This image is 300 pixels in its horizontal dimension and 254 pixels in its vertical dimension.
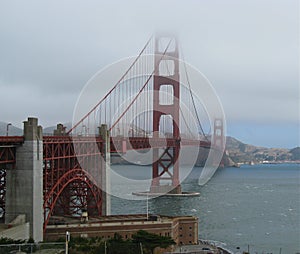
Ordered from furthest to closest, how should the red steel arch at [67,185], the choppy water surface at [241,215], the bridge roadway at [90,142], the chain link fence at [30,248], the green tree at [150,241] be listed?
the choppy water surface at [241,215]
the red steel arch at [67,185]
the green tree at [150,241]
the bridge roadway at [90,142]
the chain link fence at [30,248]

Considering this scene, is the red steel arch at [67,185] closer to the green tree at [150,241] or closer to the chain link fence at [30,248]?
the green tree at [150,241]

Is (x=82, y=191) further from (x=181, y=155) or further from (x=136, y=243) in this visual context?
(x=181, y=155)

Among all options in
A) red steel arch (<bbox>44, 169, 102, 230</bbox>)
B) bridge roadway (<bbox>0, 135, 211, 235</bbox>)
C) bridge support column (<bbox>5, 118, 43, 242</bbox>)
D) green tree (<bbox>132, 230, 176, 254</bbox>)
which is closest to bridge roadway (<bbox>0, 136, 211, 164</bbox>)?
bridge roadway (<bbox>0, 135, 211, 235</bbox>)

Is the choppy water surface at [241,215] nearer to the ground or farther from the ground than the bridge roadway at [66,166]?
nearer to the ground

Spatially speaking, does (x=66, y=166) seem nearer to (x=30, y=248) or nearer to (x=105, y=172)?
(x=105, y=172)

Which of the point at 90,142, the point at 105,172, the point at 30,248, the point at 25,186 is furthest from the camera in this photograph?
the point at 105,172

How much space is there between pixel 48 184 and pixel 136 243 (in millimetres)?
4019

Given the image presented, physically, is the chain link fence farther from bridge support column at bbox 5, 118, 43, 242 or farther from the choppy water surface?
the choppy water surface

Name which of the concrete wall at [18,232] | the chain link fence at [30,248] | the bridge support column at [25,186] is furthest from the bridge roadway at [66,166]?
the chain link fence at [30,248]

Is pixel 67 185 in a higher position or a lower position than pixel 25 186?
lower

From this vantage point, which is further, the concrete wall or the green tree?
the green tree

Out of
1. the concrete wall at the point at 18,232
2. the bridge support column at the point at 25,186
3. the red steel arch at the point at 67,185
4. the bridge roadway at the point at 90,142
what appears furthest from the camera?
the red steel arch at the point at 67,185

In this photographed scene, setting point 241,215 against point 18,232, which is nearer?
point 18,232

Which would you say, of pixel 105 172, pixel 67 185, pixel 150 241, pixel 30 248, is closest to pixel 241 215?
pixel 105 172
